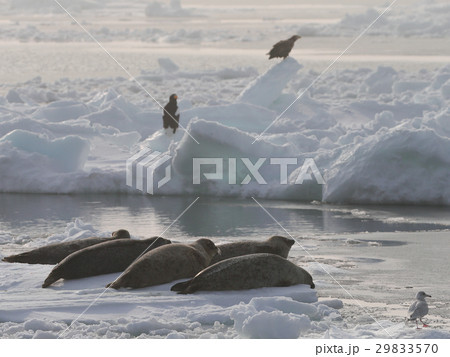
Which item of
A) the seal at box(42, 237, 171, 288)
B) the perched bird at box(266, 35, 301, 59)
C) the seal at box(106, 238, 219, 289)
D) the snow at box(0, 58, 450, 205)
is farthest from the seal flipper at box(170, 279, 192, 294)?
the perched bird at box(266, 35, 301, 59)

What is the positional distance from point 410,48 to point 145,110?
24.1 metres

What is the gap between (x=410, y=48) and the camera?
139 feet

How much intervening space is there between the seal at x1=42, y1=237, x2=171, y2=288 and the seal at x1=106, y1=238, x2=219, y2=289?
0.40m

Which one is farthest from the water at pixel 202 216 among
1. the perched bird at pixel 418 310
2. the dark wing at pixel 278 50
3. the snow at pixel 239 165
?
the dark wing at pixel 278 50

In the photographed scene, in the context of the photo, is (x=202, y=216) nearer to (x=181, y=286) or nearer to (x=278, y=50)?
(x=181, y=286)

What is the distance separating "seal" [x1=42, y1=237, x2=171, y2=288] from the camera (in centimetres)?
761

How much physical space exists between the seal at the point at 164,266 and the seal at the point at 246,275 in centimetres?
24

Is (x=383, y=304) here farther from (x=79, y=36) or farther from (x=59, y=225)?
(x=79, y=36)

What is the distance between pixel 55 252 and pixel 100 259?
103cm

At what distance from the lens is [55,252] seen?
8.65m

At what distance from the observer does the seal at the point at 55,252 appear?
859 cm

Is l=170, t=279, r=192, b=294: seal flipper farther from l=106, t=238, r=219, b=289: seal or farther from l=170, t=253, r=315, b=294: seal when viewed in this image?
l=106, t=238, r=219, b=289: seal

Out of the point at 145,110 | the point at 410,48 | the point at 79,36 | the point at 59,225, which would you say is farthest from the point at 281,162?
the point at 79,36

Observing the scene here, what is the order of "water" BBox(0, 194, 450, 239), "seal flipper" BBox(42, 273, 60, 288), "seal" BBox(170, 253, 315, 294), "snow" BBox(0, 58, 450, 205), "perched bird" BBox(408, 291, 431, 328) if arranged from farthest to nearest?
"snow" BBox(0, 58, 450, 205) < "water" BBox(0, 194, 450, 239) < "seal flipper" BBox(42, 273, 60, 288) < "seal" BBox(170, 253, 315, 294) < "perched bird" BBox(408, 291, 431, 328)
